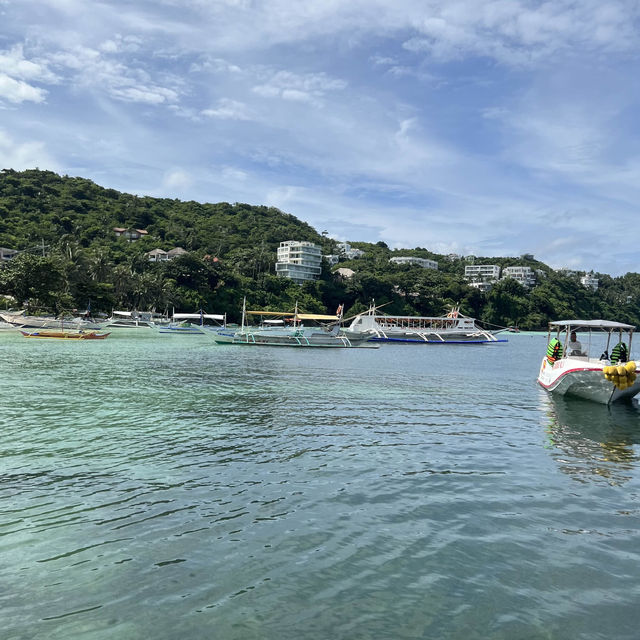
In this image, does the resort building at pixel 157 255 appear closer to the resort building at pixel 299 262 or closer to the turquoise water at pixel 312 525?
the resort building at pixel 299 262

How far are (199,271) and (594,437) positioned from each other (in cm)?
11397

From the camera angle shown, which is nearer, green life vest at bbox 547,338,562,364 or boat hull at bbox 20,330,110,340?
green life vest at bbox 547,338,562,364

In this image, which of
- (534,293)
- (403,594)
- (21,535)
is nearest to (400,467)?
(403,594)

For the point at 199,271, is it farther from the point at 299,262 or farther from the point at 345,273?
the point at 345,273

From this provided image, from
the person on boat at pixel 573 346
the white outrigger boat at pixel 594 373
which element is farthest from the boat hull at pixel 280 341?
the white outrigger boat at pixel 594 373

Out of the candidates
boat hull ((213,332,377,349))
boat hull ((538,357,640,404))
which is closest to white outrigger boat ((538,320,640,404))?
boat hull ((538,357,640,404))

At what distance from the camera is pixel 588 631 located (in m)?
4.93

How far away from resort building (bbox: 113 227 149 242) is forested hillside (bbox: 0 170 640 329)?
1943 mm

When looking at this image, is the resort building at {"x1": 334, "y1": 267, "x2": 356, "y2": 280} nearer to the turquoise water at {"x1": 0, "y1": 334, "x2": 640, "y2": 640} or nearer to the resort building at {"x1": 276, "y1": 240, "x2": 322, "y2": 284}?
the resort building at {"x1": 276, "y1": 240, "x2": 322, "y2": 284}

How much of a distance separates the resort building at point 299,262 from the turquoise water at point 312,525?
133820 millimetres

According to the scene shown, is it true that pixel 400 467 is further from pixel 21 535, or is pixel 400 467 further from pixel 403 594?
pixel 21 535

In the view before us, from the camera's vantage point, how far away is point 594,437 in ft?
46.7

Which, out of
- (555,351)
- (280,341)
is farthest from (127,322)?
(555,351)

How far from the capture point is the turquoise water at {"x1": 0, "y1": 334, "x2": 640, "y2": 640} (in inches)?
199
